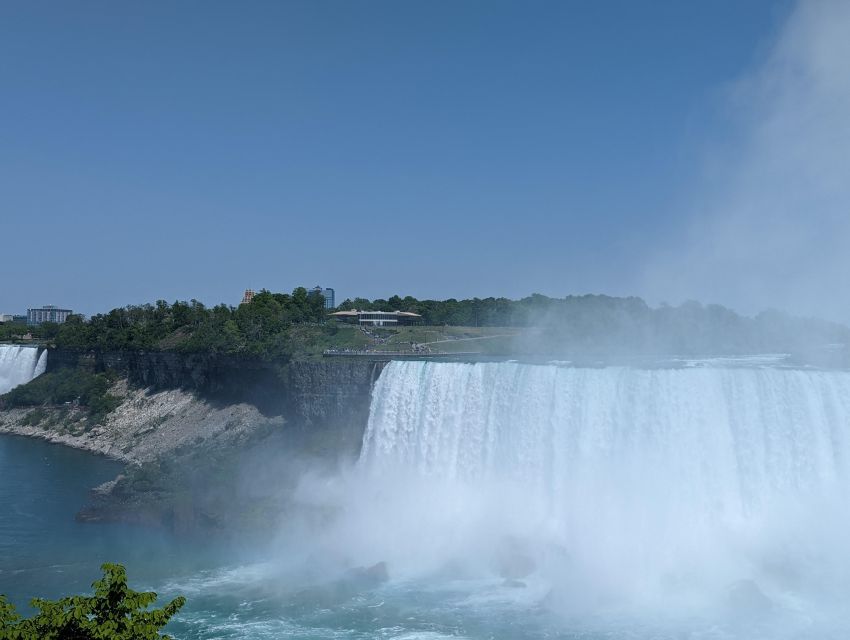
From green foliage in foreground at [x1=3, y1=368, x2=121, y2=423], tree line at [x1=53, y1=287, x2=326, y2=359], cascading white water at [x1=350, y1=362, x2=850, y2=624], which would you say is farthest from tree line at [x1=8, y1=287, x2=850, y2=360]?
cascading white water at [x1=350, y1=362, x2=850, y2=624]

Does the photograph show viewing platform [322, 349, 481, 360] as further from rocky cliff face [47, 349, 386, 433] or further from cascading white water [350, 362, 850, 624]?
cascading white water [350, 362, 850, 624]

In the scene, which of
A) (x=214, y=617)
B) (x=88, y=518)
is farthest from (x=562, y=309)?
(x=214, y=617)

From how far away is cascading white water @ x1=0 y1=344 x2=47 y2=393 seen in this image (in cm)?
5684

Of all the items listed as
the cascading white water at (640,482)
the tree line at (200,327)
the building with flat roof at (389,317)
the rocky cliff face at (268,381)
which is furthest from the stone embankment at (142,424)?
the building with flat roof at (389,317)

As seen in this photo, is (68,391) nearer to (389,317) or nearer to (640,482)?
(389,317)

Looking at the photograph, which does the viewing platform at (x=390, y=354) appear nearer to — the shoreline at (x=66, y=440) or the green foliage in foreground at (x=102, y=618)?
the shoreline at (x=66, y=440)

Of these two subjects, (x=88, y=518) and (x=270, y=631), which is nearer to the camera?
(x=270, y=631)

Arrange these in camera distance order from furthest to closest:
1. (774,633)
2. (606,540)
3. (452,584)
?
(606,540) < (452,584) < (774,633)

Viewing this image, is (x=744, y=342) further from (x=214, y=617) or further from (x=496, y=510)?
(x=214, y=617)

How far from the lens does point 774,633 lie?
16.9 meters

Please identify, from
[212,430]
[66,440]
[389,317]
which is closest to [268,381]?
[212,430]

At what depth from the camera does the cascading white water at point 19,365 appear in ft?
186

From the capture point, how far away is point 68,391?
49781mm

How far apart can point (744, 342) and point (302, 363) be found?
2941 cm
